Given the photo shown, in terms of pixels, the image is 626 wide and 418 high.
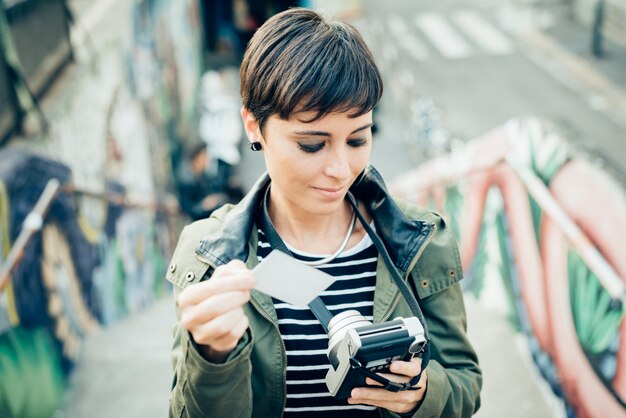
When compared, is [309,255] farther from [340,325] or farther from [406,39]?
[406,39]

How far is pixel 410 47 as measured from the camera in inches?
696

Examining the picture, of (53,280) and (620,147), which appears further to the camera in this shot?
(620,147)

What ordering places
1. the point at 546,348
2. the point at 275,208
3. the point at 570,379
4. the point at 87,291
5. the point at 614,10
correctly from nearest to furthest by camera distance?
the point at 275,208 → the point at 570,379 → the point at 546,348 → the point at 87,291 → the point at 614,10

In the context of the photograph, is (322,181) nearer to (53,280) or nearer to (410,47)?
(53,280)

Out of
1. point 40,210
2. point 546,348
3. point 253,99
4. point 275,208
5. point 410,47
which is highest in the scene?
point 253,99

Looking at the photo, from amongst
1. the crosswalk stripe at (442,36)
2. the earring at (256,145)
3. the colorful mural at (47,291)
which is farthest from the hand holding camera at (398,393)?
the crosswalk stripe at (442,36)

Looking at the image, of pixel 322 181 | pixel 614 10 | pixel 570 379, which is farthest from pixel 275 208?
pixel 614 10

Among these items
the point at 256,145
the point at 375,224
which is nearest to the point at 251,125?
the point at 256,145

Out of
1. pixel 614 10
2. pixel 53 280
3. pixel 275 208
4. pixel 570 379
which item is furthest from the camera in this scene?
pixel 614 10

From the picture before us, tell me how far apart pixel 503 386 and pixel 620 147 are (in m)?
8.70

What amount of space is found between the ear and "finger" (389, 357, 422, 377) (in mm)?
700

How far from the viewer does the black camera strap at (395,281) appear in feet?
5.65

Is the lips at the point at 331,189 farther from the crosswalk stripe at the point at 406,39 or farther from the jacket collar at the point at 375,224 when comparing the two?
the crosswalk stripe at the point at 406,39

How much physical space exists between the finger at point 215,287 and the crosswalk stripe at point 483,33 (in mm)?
16332
